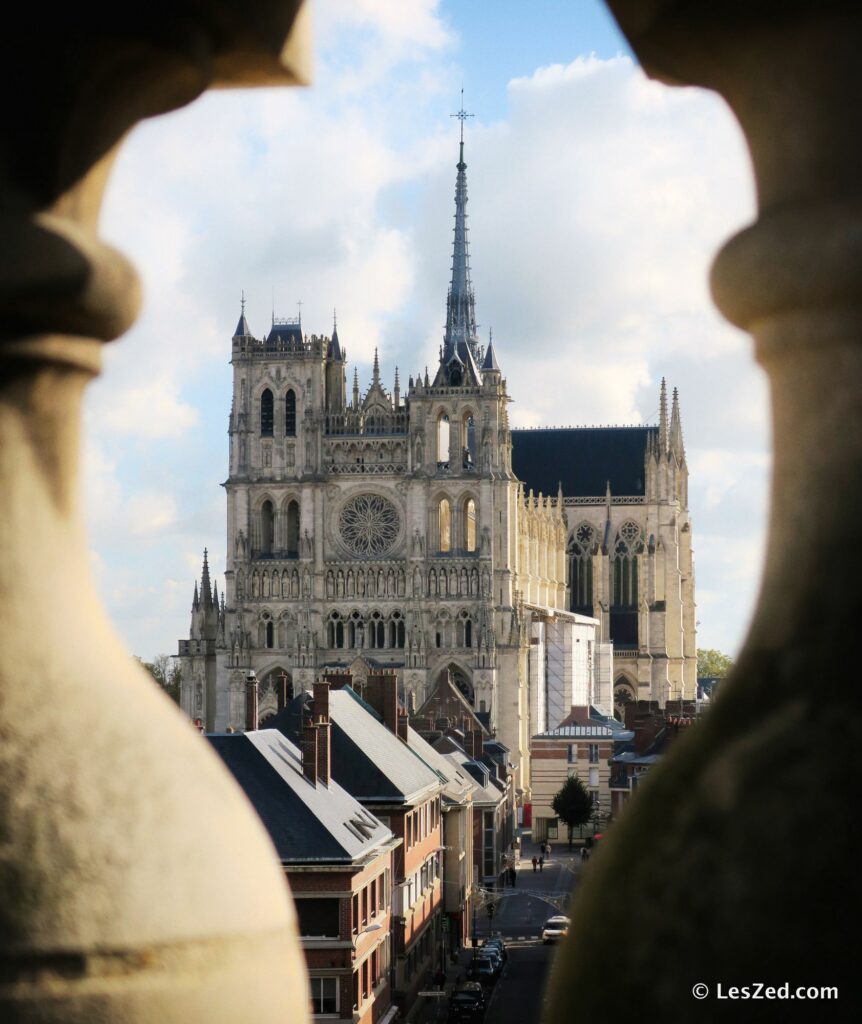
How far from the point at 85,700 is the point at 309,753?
82.3ft

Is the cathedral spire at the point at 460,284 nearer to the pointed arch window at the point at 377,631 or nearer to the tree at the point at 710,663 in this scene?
the pointed arch window at the point at 377,631

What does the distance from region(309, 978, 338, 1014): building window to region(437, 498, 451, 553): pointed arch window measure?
50426 millimetres

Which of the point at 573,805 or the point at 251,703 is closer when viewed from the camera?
the point at 251,703

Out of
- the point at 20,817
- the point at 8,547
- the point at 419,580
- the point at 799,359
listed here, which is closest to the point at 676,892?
the point at 799,359

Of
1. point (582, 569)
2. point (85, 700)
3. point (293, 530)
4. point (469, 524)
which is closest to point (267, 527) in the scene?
point (293, 530)

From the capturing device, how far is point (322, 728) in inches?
1044

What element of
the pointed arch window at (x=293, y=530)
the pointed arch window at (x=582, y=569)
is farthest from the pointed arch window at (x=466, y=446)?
the pointed arch window at (x=582, y=569)

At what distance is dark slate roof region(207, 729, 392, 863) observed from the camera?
938 inches

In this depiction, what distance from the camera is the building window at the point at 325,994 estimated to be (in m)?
23.5

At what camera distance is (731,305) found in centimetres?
186

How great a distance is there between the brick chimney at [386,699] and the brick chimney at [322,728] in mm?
9758

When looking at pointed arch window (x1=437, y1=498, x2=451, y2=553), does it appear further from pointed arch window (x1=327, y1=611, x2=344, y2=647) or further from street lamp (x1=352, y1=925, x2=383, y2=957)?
street lamp (x1=352, y1=925, x2=383, y2=957)

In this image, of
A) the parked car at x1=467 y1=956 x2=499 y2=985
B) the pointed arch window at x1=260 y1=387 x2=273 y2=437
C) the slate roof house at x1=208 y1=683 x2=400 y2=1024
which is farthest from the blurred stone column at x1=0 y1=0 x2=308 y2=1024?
the pointed arch window at x1=260 y1=387 x2=273 y2=437

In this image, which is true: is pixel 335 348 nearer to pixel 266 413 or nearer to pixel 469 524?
pixel 266 413
